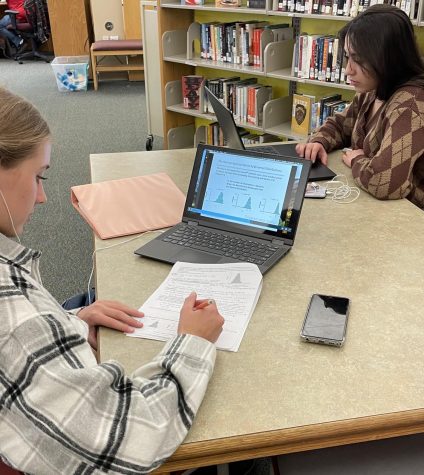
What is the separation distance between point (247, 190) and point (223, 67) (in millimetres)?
2437

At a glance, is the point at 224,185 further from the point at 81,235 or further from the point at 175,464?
the point at 81,235

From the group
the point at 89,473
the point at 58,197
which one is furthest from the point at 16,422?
the point at 58,197

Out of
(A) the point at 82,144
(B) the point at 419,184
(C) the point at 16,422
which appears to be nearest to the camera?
(C) the point at 16,422

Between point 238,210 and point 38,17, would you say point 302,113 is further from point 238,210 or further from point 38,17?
point 38,17

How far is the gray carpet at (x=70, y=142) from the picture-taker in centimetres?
287

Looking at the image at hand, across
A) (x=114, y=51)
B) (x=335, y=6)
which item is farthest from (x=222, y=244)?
(x=114, y=51)

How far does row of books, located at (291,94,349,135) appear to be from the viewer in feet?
10.3

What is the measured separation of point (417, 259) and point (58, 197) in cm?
290

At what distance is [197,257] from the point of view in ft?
4.22

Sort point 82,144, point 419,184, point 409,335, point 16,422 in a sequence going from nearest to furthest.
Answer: point 16,422
point 409,335
point 419,184
point 82,144

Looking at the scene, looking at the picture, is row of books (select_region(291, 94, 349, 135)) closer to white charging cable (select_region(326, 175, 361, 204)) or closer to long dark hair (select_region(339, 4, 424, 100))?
long dark hair (select_region(339, 4, 424, 100))

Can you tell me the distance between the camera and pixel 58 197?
146 inches

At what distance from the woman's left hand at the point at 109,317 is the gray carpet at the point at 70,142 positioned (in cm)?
36

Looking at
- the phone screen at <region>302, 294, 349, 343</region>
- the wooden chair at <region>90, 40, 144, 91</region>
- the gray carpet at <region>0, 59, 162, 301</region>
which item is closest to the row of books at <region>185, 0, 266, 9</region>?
the gray carpet at <region>0, 59, 162, 301</region>
